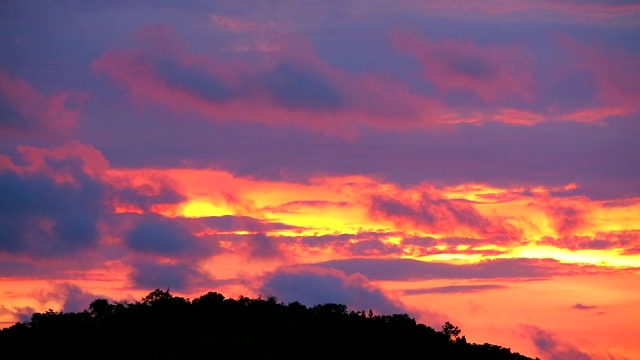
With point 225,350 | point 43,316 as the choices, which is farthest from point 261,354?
point 43,316

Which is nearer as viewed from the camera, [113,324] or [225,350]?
[225,350]

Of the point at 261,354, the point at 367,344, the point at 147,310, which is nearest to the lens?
the point at 261,354

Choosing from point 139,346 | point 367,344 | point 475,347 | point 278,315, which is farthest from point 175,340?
point 475,347

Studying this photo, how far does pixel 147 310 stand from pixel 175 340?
580 cm

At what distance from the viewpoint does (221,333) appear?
102 meters

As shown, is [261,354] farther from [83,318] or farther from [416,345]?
[83,318]

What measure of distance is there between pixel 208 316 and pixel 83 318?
14193 mm

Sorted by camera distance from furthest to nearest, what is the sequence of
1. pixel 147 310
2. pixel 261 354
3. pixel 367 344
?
pixel 147 310 → pixel 367 344 → pixel 261 354

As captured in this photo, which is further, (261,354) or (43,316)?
(43,316)

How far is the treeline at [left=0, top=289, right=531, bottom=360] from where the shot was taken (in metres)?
100

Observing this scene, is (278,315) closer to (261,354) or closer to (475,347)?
(261,354)

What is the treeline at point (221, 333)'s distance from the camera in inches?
3942

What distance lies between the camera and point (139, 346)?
106250mm

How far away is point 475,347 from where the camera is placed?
376 feet
